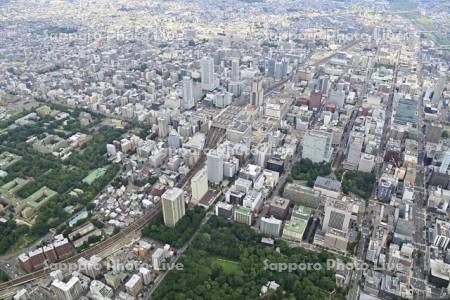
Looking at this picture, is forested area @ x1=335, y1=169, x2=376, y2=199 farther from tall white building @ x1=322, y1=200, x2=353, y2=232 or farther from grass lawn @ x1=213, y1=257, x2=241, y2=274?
grass lawn @ x1=213, y1=257, x2=241, y2=274

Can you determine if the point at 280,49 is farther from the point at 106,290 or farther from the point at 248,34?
the point at 106,290

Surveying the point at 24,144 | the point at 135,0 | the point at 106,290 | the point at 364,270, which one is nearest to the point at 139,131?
the point at 24,144

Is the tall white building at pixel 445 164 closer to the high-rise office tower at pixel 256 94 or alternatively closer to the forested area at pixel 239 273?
the forested area at pixel 239 273

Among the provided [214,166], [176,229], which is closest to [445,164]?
[214,166]

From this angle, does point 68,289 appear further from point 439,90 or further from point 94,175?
point 439,90

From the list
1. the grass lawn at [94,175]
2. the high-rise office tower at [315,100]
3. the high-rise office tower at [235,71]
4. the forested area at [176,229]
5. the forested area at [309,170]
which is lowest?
the forested area at [176,229]

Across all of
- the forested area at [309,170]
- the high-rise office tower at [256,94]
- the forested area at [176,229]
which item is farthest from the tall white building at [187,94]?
the forested area at [176,229]
